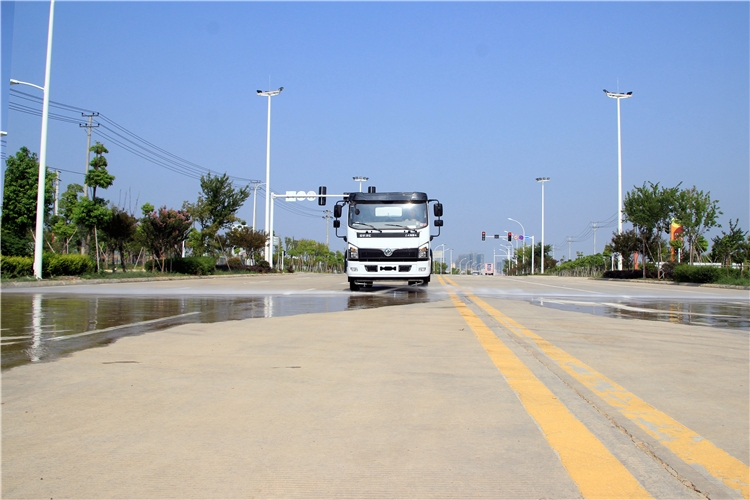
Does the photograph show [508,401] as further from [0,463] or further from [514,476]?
[0,463]

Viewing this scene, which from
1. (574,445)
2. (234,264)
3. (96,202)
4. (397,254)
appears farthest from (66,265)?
(574,445)

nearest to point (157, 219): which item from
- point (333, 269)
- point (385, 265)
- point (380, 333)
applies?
point (385, 265)

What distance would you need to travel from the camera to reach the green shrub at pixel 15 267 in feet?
76.9

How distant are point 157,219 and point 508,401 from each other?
2993cm

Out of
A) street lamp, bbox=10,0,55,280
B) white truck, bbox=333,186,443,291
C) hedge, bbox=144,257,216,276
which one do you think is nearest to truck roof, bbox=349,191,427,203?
white truck, bbox=333,186,443,291

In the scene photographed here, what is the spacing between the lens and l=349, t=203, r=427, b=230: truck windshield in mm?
19531

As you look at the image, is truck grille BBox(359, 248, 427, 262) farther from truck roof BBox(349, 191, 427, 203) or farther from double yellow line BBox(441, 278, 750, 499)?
double yellow line BBox(441, 278, 750, 499)

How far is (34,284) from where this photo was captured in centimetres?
2186

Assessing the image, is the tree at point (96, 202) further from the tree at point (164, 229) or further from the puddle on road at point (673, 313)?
the puddle on road at point (673, 313)

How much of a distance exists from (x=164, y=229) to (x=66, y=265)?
7217mm

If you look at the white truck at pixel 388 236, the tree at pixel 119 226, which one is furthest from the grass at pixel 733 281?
the tree at pixel 119 226

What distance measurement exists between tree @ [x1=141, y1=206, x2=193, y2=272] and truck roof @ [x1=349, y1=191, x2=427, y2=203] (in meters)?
15.5

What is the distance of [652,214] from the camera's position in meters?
42.1

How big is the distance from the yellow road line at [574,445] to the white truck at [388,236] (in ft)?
43.4
